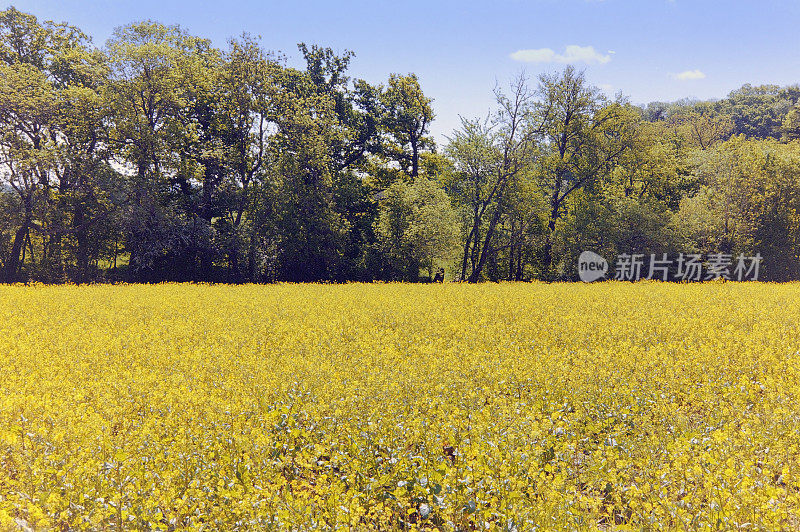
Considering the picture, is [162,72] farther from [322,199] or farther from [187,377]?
[187,377]

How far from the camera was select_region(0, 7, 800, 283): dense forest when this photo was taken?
28.0m

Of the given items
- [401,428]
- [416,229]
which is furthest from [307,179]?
[401,428]

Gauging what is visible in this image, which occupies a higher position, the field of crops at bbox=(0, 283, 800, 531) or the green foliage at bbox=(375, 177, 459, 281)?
the green foliage at bbox=(375, 177, 459, 281)

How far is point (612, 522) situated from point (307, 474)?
329cm

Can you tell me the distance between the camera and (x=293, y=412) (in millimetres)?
5938

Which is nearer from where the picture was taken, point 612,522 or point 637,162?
point 612,522

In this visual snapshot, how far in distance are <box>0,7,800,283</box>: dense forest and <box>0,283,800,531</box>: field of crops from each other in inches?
846

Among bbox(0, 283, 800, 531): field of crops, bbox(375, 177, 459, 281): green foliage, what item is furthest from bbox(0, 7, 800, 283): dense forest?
bbox(0, 283, 800, 531): field of crops

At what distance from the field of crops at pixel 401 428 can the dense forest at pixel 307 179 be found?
21.5m

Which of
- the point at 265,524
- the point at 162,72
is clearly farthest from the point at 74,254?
the point at 265,524

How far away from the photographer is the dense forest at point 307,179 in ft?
92.0

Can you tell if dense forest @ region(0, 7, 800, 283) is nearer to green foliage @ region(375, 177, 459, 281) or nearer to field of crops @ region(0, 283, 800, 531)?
green foliage @ region(375, 177, 459, 281)

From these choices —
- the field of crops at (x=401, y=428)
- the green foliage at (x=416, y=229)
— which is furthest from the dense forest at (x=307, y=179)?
the field of crops at (x=401, y=428)

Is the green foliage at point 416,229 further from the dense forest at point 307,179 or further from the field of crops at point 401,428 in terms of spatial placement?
the field of crops at point 401,428
